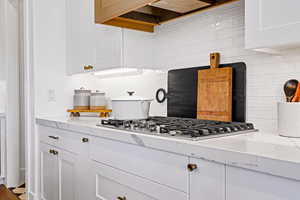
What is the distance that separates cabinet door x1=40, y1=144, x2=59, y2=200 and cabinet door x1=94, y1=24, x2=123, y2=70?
87 cm

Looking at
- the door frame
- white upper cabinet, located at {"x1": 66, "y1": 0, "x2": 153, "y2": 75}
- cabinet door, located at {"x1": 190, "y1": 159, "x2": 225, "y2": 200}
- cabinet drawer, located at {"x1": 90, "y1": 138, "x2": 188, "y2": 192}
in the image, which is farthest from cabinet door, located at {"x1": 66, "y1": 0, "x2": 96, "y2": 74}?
cabinet door, located at {"x1": 190, "y1": 159, "x2": 225, "y2": 200}

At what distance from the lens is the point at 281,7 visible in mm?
1141

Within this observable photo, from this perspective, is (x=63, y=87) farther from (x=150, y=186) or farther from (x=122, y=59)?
(x=150, y=186)

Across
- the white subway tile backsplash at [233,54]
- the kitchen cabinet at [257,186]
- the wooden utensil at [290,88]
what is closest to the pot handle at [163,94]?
the white subway tile backsplash at [233,54]

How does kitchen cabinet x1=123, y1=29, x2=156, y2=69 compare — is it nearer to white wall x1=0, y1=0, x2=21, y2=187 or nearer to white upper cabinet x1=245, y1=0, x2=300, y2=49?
white upper cabinet x1=245, y1=0, x2=300, y2=49

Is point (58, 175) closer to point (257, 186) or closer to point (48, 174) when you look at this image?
point (48, 174)

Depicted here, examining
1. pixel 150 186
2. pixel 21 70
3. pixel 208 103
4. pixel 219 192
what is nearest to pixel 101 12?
pixel 208 103

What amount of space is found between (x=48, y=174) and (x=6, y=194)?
1.08 m

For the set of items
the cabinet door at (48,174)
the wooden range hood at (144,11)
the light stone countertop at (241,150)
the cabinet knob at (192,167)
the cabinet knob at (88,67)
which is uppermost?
the wooden range hood at (144,11)

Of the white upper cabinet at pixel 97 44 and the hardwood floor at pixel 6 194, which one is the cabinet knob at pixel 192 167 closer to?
the white upper cabinet at pixel 97 44

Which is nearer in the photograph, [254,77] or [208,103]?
[254,77]

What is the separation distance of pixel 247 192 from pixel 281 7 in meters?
0.76

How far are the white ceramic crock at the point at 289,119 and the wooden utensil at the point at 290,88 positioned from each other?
124mm

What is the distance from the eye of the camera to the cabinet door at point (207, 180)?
0.99 metres
